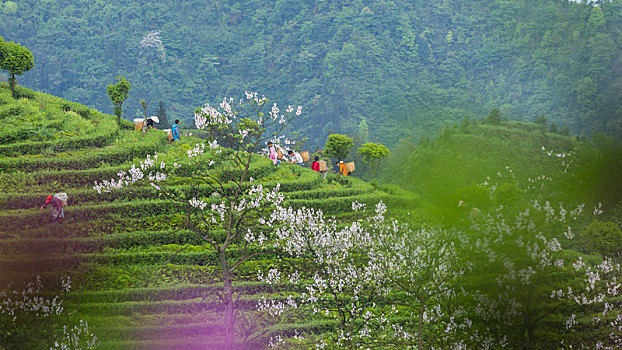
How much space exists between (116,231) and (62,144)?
→ 562 cm

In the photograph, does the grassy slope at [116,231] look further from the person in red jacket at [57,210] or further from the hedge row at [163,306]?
the person in red jacket at [57,210]

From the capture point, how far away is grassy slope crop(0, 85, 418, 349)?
551 inches

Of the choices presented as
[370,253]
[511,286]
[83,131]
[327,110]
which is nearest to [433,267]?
[370,253]

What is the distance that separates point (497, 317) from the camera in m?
7.53

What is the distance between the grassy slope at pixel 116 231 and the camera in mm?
13992

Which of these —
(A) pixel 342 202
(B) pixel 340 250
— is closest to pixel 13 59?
(A) pixel 342 202

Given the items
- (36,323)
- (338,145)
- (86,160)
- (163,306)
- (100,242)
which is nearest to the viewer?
(36,323)

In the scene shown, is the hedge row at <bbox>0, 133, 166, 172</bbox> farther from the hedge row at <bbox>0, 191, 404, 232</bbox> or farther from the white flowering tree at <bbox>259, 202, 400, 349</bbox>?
the white flowering tree at <bbox>259, 202, 400, 349</bbox>

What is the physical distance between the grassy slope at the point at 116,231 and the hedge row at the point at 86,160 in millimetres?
32

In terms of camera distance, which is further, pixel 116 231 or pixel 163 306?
pixel 116 231

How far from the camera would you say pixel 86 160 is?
20609 mm

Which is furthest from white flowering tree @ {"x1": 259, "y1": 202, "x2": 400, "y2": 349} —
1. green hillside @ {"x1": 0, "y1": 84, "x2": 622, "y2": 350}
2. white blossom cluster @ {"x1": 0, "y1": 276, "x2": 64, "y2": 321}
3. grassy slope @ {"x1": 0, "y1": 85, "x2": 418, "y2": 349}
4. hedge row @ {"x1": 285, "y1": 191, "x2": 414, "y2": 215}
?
hedge row @ {"x1": 285, "y1": 191, "x2": 414, "y2": 215}

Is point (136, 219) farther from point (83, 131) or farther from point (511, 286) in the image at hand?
point (511, 286)

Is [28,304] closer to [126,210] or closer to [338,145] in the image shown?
[126,210]
